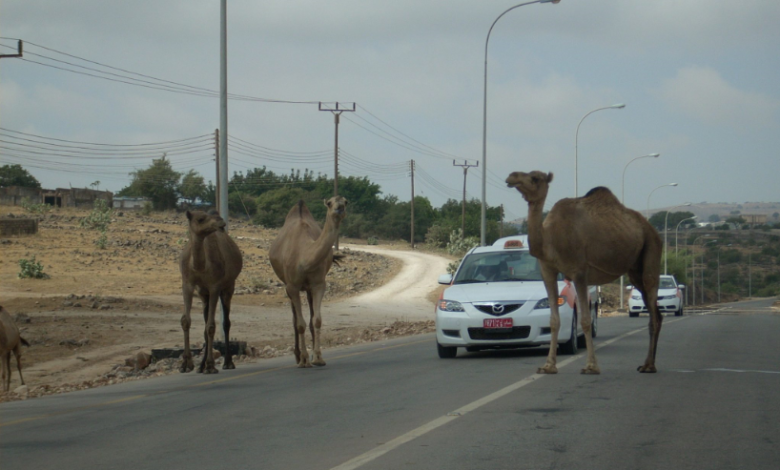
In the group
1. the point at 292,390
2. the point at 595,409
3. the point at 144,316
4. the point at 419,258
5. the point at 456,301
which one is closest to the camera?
the point at 595,409

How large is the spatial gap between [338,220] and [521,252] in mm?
4058

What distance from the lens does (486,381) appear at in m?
11.6

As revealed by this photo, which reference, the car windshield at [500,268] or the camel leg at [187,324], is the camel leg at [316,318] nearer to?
the camel leg at [187,324]

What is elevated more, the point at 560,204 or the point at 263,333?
the point at 560,204

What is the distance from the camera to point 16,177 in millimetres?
97250

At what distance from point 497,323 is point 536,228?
282 cm

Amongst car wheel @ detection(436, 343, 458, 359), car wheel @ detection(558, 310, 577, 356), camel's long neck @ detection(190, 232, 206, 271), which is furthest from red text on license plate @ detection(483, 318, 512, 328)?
camel's long neck @ detection(190, 232, 206, 271)

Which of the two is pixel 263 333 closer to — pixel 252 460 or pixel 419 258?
pixel 252 460

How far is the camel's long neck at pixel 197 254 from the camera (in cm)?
1379

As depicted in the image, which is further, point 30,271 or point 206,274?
point 30,271

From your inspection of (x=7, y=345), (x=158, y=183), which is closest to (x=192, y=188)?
(x=158, y=183)

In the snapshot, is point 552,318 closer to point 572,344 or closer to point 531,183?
point 531,183

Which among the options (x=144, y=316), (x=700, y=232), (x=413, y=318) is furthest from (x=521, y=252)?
(x=700, y=232)

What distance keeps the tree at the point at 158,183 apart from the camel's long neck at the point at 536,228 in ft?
279
